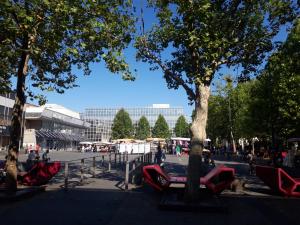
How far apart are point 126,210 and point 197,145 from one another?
106 inches

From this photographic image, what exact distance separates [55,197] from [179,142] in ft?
197

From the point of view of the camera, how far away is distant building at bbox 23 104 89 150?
73.8 meters

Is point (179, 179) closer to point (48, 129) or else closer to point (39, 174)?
point (39, 174)

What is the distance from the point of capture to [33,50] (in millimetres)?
10266

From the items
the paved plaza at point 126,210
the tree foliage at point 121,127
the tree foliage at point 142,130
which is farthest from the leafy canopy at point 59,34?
the tree foliage at point 142,130

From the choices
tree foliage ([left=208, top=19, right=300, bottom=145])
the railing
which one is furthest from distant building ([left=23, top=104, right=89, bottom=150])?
the railing

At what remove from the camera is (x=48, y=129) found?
263 ft

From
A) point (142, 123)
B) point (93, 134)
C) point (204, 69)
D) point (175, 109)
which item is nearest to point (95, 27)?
point (204, 69)

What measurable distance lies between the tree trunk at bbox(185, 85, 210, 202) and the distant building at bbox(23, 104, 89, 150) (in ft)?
184

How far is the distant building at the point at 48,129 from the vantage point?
7375 cm

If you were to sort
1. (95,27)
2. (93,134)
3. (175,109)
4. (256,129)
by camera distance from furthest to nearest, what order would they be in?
1. (175,109)
2. (93,134)
3. (256,129)
4. (95,27)

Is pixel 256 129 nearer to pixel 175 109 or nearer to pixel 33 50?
pixel 33 50

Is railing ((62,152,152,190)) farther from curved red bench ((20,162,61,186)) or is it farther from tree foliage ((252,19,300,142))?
tree foliage ((252,19,300,142))

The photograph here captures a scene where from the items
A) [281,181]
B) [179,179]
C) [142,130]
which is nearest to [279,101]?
[281,181]
